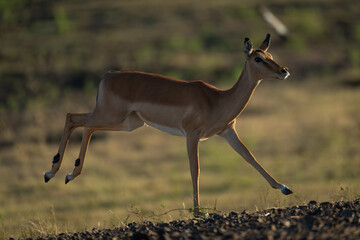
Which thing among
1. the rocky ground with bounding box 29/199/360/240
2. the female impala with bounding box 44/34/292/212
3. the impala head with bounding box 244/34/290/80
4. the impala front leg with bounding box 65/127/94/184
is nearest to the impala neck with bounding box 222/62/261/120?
the female impala with bounding box 44/34/292/212

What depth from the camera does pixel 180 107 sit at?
9828 millimetres

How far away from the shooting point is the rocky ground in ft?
22.5

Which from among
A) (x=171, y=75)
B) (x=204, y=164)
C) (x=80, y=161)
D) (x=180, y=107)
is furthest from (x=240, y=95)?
(x=171, y=75)

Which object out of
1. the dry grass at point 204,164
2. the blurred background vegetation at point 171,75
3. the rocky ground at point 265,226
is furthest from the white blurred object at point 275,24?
the rocky ground at point 265,226

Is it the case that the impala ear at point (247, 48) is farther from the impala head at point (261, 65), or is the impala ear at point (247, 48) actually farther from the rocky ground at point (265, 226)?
the rocky ground at point (265, 226)

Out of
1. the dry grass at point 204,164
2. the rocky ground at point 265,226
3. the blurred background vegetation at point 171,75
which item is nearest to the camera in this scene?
the rocky ground at point 265,226

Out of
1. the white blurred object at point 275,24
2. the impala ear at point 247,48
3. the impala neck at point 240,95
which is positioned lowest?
the impala neck at point 240,95

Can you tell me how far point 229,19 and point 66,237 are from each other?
2718 centimetres

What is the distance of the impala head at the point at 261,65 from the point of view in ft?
30.7

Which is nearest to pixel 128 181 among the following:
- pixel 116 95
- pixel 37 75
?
pixel 37 75

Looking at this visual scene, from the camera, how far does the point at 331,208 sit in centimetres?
798

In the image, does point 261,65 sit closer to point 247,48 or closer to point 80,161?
point 247,48

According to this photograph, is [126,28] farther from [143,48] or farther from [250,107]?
[250,107]

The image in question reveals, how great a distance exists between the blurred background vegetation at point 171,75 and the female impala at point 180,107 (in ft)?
13.6
